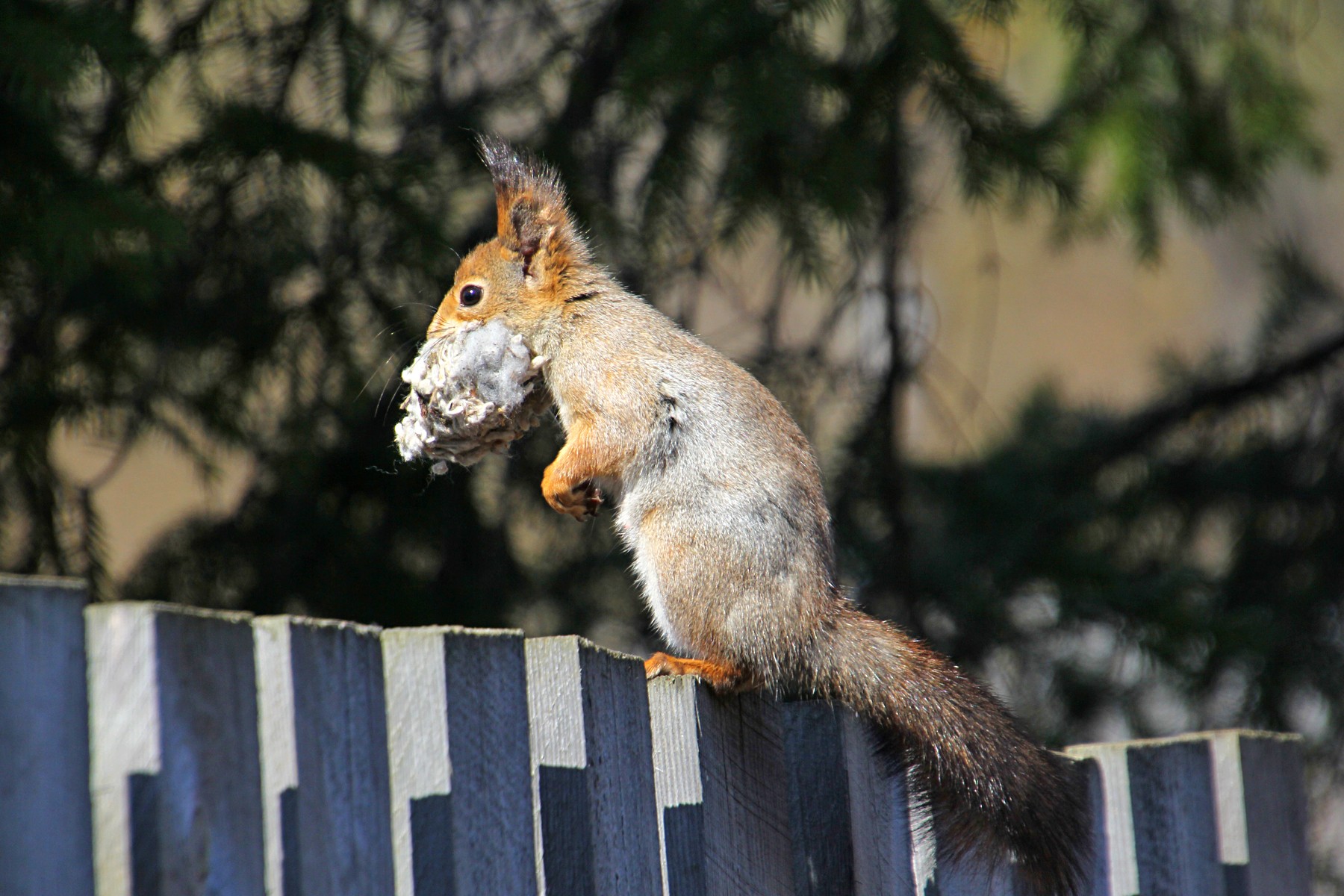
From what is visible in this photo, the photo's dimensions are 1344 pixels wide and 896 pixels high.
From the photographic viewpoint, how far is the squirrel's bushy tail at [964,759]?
1406 mm

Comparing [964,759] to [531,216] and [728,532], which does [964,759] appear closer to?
[728,532]

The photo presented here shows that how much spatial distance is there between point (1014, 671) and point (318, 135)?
1.91m

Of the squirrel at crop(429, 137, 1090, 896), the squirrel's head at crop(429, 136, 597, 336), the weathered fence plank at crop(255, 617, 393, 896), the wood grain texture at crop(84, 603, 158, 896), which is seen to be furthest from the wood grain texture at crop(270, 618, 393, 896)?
the squirrel's head at crop(429, 136, 597, 336)

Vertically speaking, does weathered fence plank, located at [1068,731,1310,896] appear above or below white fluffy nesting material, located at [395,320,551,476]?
below

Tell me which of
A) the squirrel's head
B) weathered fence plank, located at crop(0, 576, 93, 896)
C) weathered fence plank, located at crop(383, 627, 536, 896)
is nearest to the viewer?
weathered fence plank, located at crop(0, 576, 93, 896)

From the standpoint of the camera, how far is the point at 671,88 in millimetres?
2215

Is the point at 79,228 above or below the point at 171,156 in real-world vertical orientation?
below

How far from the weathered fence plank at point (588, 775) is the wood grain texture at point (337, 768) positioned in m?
0.17

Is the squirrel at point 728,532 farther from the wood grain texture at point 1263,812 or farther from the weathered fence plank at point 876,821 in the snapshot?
the wood grain texture at point 1263,812

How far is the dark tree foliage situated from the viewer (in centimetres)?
215

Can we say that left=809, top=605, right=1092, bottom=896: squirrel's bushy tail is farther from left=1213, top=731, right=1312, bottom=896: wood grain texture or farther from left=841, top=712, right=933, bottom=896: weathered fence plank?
left=1213, top=731, right=1312, bottom=896: wood grain texture

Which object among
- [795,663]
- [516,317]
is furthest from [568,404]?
[795,663]

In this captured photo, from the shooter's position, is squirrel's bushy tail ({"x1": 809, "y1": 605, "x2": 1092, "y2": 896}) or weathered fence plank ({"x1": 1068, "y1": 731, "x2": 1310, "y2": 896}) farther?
weathered fence plank ({"x1": 1068, "y1": 731, "x2": 1310, "y2": 896})

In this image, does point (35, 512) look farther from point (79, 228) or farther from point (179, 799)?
point (179, 799)
